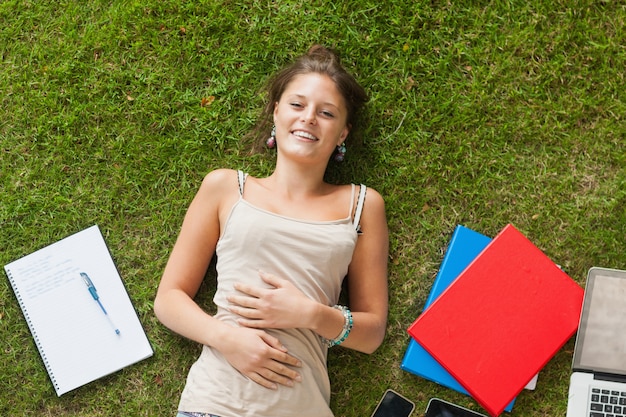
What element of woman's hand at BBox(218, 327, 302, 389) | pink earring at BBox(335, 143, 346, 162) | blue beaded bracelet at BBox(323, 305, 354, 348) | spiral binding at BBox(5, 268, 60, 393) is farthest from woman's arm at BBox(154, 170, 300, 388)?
spiral binding at BBox(5, 268, 60, 393)

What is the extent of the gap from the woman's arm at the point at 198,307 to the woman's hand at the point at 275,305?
0.07 m

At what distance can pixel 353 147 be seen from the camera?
325 cm

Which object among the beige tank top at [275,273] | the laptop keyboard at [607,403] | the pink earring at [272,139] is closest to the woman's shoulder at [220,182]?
the beige tank top at [275,273]

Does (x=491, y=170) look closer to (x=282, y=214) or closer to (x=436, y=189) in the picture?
(x=436, y=189)

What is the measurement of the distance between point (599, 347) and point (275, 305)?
1537 mm

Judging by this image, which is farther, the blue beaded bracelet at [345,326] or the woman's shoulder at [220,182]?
the woman's shoulder at [220,182]

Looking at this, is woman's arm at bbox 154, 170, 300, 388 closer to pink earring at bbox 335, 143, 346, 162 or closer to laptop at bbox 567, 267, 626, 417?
pink earring at bbox 335, 143, 346, 162

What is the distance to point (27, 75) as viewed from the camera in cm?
332

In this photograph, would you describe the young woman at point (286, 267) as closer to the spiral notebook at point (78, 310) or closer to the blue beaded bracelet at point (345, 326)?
the blue beaded bracelet at point (345, 326)

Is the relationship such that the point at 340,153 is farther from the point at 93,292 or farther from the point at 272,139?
the point at 93,292

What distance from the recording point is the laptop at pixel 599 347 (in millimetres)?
2844

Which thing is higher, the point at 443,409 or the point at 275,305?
the point at 275,305

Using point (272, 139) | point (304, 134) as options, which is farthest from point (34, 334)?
point (304, 134)

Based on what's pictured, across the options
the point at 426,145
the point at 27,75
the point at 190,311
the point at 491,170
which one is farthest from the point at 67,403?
the point at 491,170
